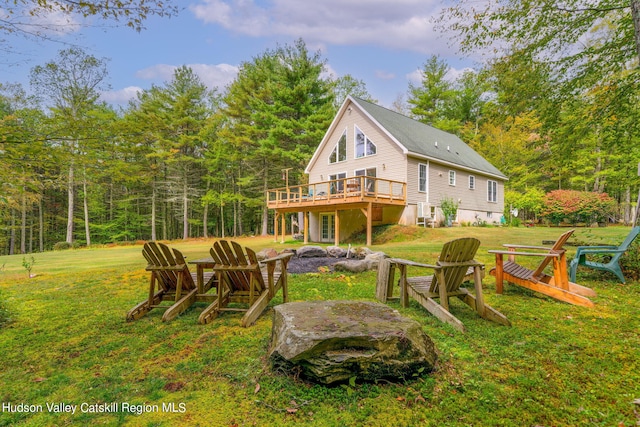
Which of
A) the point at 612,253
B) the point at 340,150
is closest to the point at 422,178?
the point at 340,150

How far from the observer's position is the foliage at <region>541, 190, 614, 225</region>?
66.2 feet

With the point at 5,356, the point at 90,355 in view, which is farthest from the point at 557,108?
the point at 5,356

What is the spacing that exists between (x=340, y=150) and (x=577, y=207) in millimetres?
16251

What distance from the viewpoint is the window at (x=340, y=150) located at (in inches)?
705

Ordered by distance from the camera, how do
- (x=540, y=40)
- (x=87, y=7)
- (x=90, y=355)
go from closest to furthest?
(x=90, y=355) → (x=87, y=7) → (x=540, y=40)

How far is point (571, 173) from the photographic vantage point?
2655cm

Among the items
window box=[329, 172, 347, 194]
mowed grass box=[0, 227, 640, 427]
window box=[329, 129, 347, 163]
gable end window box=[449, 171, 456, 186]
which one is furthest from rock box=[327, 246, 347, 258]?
gable end window box=[449, 171, 456, 186]

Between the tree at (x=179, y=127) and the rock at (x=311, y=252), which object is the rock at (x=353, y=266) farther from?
the tree at (x=179, y=127)

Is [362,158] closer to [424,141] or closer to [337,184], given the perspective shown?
[337,184]

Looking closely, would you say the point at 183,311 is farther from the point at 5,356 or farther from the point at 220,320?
the point at 5,356

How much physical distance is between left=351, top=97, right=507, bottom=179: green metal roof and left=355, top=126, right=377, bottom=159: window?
3.99ft

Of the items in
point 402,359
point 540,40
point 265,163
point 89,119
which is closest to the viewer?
point 402,359

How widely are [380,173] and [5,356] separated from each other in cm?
1507

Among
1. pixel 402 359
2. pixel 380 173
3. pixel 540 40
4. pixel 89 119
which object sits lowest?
pixel 402 359
